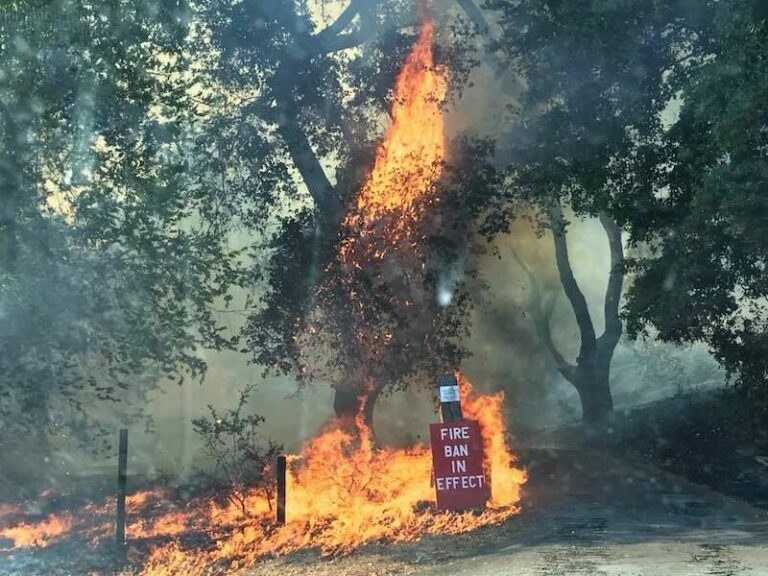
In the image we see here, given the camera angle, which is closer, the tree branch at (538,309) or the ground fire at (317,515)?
the ground fire at (317,515)

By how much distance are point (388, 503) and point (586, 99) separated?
7.63 metres

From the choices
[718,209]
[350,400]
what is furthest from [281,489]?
[718,209]

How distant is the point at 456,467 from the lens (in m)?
11.3

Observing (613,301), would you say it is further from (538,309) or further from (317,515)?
(317,515)

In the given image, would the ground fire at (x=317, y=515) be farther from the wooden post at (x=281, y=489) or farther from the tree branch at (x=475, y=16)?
the tree branch at (x=475, y=16)

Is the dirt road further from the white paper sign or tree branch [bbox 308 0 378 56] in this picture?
tree branch [bbox 308 0 378 56]

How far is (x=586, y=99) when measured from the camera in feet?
48.6

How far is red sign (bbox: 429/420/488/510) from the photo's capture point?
11.3 m

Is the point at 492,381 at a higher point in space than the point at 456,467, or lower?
higher

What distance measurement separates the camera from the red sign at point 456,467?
11.3m

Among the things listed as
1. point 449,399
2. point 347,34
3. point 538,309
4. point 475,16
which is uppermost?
point 475,16

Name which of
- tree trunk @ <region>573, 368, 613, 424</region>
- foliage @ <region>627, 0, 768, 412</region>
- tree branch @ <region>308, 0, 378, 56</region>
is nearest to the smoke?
tree trunk @ <region>573, 368, 613, 424</region>

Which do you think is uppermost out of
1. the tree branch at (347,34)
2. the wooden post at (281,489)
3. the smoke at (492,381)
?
the tree branch at (347,34)

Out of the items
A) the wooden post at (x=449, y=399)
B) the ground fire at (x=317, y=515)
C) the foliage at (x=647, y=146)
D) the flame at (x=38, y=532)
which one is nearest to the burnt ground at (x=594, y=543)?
the ground fire at (x=317, y=515)
